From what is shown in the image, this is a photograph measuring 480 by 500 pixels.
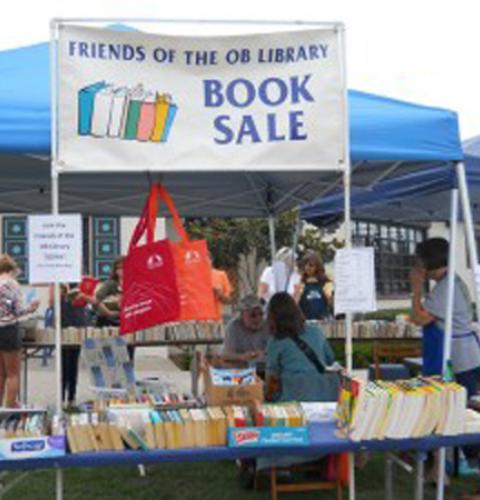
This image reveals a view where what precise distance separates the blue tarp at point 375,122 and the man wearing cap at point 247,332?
1956mm

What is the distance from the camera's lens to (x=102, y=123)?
3477 mm

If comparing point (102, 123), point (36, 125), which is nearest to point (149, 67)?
point (102, 123)

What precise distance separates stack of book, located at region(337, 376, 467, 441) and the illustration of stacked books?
1490 millimetres

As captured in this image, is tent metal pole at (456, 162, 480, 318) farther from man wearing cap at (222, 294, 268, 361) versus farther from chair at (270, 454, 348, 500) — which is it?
man wearing cap at (222, 294, 268, 361)

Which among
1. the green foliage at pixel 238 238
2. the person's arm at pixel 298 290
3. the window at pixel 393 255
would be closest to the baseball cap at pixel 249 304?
the person's arm at pixel 298 290

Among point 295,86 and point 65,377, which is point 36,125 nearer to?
point 295,86

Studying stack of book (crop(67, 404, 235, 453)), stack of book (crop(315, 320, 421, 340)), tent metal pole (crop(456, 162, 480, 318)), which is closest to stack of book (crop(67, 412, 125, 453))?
stack of book (crop(67, 404, 235, 453))

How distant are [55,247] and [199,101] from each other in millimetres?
961

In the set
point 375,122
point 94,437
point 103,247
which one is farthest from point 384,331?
point 103,247

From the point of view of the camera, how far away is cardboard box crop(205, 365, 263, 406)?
372 cm

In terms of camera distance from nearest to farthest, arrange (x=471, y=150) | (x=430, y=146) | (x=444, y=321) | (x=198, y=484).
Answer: (x=430, y=146) < (x=444, y=321) < (x=198, y=484) < (x=471, y=150)

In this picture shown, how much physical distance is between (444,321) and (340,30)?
182cm

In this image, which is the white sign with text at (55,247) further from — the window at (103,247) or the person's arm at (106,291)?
the window at (103,247)

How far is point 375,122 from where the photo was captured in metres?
3.92
